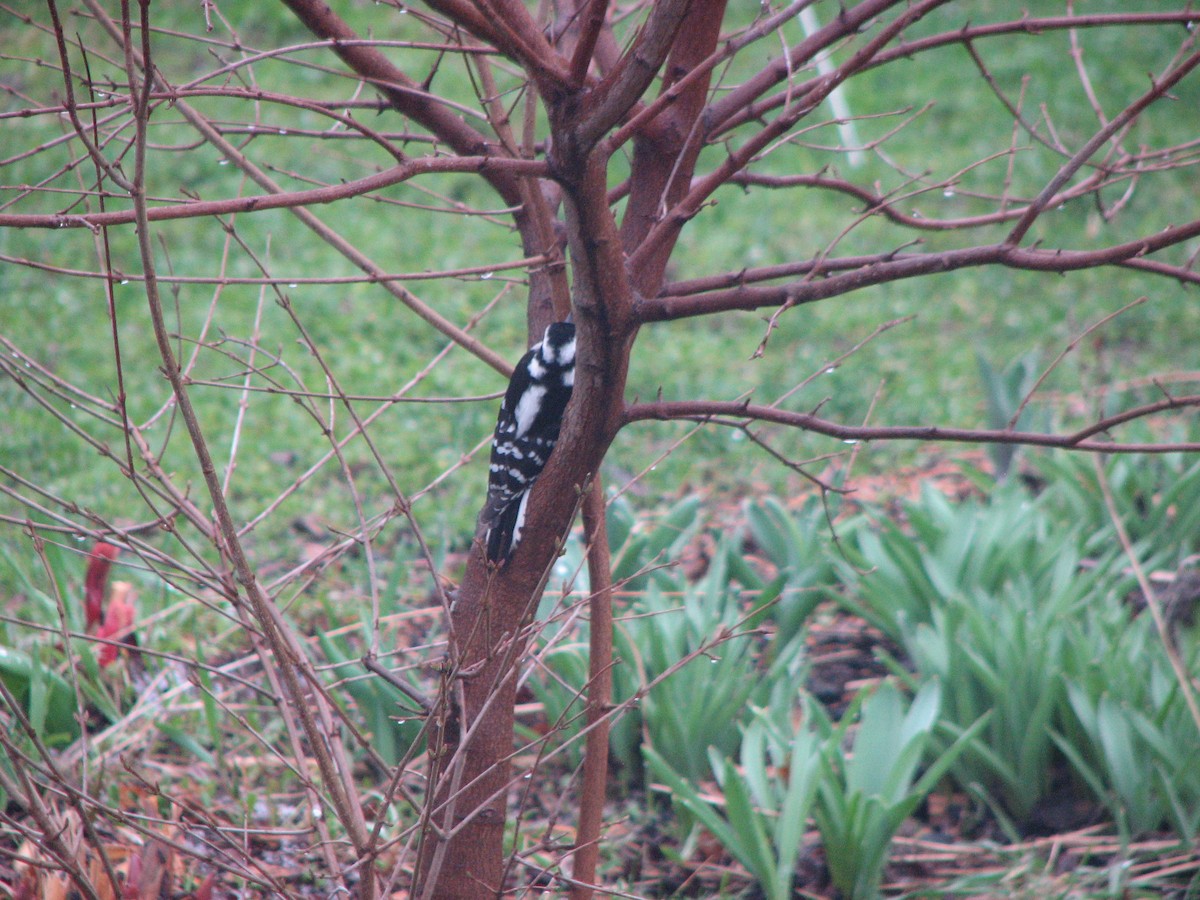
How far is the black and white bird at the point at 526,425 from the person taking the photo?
100 inches

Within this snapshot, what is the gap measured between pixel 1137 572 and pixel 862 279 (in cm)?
221

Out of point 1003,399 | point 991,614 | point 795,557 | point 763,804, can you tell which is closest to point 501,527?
point 763,804

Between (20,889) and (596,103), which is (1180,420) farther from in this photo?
(20,889)

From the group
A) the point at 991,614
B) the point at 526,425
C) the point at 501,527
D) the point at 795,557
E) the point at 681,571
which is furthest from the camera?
the point at 681,571

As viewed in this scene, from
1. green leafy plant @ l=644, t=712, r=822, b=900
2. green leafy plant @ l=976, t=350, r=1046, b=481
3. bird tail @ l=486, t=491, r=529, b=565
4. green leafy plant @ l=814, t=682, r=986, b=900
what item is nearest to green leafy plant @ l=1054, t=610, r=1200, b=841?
green leafy plant @ l=814, t=682, r=986, b=900

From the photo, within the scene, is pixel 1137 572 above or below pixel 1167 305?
below

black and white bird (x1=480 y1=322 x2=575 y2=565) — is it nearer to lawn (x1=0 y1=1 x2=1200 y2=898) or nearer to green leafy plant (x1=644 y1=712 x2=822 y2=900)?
lawn (x1=0 y1=1 x2=1200 y2=898)

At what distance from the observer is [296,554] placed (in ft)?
13.5

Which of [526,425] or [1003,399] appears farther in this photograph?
[1003,399]

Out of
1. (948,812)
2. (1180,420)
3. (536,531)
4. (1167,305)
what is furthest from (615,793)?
(1167,305)

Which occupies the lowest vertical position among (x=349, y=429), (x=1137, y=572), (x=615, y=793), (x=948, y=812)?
(x=948, y=812)

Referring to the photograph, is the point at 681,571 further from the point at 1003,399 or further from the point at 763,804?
the point at 1003,399

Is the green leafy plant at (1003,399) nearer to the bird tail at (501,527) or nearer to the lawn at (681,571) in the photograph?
the lawn at (681,571)

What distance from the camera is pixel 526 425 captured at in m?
2.85
